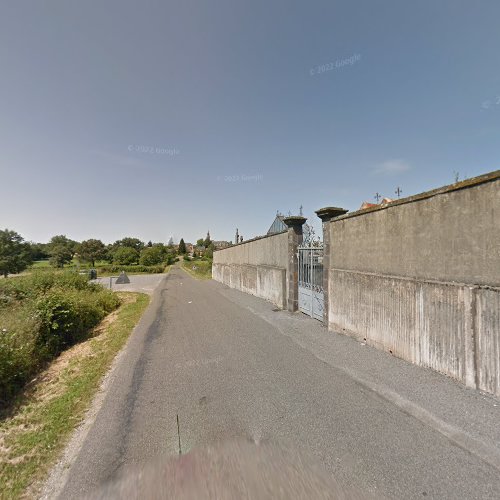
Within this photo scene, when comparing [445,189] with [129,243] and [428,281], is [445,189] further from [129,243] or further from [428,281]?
[129,243]

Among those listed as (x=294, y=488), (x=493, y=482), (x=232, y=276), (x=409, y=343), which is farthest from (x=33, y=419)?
(x=232, y=276)

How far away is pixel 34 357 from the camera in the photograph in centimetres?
548

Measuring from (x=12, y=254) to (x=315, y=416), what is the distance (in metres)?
63.1

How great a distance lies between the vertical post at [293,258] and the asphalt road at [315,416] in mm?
3527

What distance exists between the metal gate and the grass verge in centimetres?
573

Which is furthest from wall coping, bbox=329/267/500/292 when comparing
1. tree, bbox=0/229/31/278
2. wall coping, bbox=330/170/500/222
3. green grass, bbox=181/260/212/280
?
tree, bbox=0/229/31/278

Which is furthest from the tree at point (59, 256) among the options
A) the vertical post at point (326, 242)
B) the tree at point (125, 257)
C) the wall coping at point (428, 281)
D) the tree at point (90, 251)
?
the wall coping at point (428, 281)

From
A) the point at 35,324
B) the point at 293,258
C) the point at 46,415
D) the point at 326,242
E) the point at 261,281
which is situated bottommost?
the point at 46,415

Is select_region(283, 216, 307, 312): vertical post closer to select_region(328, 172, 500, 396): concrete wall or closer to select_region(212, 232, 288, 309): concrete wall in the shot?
select_region(212, 232, 288, 309): concrete wall

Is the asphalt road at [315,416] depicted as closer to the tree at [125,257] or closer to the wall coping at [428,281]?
the wall coping at [428,281]

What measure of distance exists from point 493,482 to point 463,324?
2012 millimetres

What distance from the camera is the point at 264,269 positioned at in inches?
481

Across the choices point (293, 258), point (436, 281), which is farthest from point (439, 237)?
point (293, 258)

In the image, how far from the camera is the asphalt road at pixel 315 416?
2.30 m
